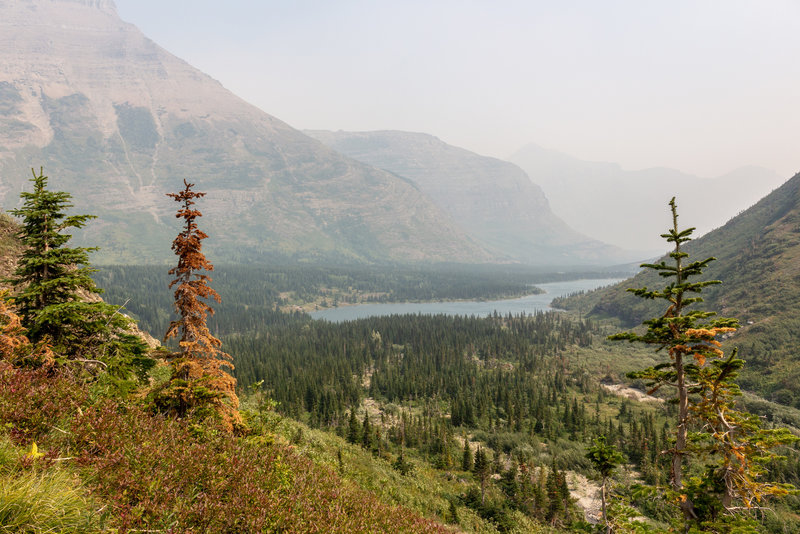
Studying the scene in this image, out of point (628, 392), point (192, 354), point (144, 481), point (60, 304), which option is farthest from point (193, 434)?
point (628, 392)

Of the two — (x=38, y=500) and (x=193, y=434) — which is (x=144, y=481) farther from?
(x=193, y=434)

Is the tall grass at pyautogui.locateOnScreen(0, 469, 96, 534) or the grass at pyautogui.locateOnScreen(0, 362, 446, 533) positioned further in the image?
the grass at pyautogui.locateOnScreen(0, 362, 446, 533)

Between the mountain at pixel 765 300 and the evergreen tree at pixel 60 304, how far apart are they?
410ft

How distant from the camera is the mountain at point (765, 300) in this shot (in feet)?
307

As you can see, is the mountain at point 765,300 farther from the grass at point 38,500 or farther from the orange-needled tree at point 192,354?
the grass at point 38,500

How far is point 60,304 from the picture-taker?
13.2 metres

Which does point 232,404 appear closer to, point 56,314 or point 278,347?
point 56,314

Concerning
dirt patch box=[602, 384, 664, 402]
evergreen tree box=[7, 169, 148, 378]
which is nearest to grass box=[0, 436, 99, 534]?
evergreen tree box=[7, 169, 148, 378]

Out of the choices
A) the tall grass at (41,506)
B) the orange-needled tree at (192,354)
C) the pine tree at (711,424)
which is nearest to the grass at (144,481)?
the tall grass at (41,506)

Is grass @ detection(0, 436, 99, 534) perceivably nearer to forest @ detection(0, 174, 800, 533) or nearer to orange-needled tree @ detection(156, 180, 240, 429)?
forest @ detection(0, 174, 800, 533)

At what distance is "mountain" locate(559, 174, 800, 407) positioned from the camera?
93669mm

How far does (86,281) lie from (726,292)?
678 feet

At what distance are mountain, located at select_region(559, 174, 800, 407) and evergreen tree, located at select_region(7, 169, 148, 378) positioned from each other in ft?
410

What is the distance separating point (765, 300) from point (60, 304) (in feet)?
601
